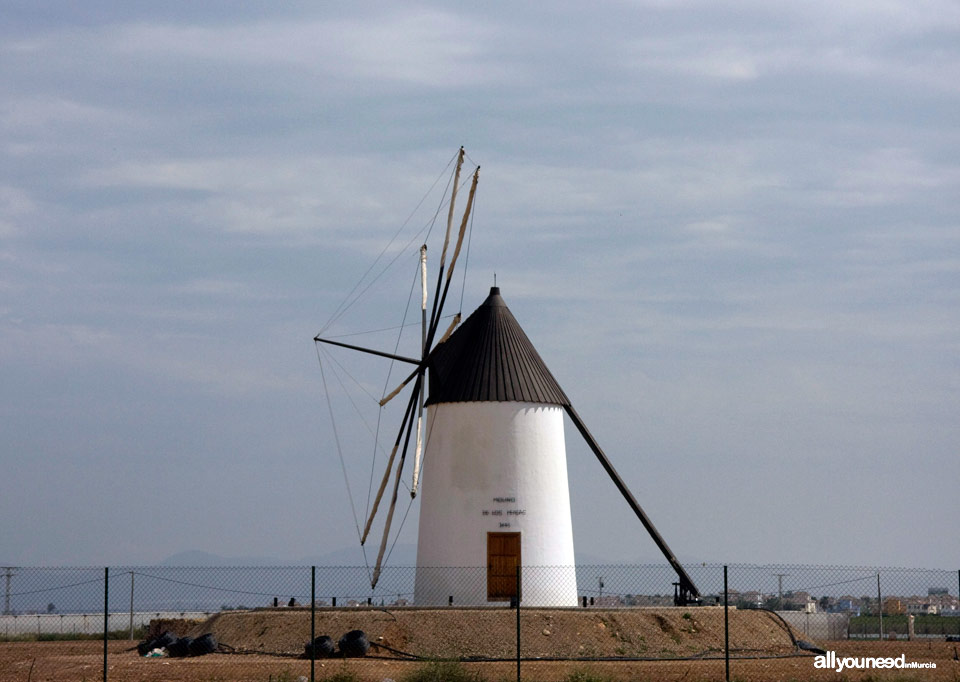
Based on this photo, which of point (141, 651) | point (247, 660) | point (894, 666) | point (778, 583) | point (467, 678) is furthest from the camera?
point (778, 583)

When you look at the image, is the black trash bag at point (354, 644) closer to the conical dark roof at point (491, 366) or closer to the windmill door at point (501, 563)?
the windmill door at point (501, 563)

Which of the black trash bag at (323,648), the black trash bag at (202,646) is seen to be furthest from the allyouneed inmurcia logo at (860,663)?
the black trash bag at (202,646)

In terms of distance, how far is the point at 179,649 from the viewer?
25516mm

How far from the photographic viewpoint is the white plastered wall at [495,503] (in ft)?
94.7

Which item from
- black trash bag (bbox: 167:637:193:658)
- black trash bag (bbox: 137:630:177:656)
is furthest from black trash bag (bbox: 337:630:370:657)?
black trash bag (bbox: 137:630:177:656)

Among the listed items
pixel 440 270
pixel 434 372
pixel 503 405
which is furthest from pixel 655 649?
pixel 440 270

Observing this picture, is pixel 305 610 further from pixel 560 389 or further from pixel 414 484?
pixel 560 389

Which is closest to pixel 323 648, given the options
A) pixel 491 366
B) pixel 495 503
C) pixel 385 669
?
pixel 385 669

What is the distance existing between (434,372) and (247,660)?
9779 mm

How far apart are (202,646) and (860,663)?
514 inches

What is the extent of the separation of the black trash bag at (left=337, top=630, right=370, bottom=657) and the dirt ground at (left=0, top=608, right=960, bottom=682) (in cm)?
24

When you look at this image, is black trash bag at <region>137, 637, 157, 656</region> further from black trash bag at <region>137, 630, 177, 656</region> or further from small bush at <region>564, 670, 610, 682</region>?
small bush at <region>564, 670, 610, 682</region>

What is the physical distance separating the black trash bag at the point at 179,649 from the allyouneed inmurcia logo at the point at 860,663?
12522 millimetres

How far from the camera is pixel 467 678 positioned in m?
18.8
